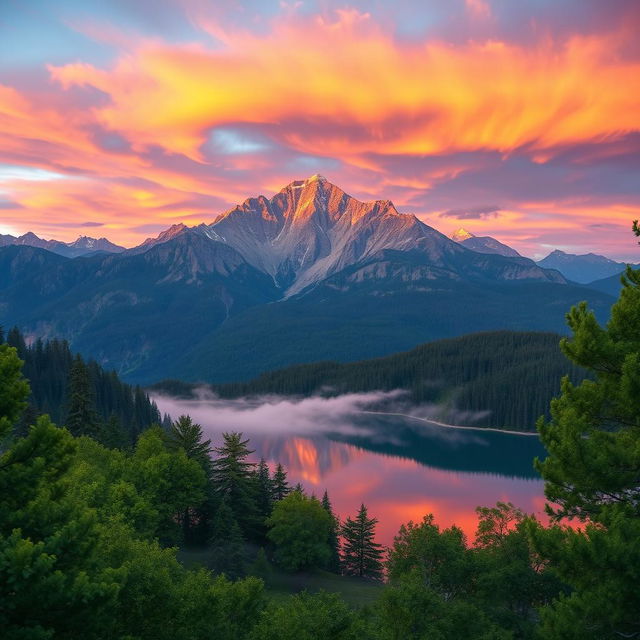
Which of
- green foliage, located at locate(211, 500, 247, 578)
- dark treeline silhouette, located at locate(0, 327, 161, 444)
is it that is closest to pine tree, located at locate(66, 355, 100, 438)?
green foliage, located at locate(211, 500, 247, 578)

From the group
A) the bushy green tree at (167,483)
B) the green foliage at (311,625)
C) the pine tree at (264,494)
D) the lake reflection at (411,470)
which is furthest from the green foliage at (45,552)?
the lake reflection at (411,470)

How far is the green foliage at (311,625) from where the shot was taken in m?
21.7

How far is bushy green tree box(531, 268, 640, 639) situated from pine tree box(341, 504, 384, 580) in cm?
5630

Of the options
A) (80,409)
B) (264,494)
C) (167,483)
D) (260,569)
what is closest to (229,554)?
(260,569)

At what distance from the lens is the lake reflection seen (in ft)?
363

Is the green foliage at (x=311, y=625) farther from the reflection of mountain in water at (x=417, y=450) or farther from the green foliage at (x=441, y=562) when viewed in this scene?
the reflection of mountain in water at (x=417, y=450)

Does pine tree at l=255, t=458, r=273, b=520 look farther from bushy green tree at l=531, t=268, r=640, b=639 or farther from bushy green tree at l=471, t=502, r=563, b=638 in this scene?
bushy green tree at l=531, t=268, r=640, b=639

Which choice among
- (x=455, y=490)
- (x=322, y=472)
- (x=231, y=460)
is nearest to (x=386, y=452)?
(x=322, y=472)

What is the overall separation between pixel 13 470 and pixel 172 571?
14.3 metres

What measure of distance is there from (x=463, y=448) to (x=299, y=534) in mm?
124593

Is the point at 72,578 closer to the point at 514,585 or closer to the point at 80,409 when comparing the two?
the point at 514,585

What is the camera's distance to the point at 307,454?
551 feet

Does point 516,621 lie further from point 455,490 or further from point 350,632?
point 455,490

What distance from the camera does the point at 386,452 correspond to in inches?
6722
